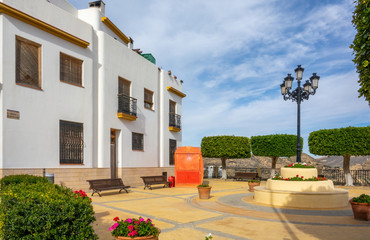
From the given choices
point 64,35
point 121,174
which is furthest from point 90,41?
point 121,174

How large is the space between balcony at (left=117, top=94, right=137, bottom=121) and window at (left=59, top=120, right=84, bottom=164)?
11.1 feet

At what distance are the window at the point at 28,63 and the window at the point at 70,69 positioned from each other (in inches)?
57.1

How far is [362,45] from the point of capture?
4742mm

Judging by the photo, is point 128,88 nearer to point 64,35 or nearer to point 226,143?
point 64,35

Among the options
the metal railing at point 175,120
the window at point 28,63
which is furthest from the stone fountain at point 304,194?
the metal railing at point 175,120

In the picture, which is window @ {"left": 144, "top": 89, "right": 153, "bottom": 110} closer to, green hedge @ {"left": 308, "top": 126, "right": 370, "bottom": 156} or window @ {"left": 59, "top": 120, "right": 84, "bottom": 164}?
window @ {"left": 59, "top": 120, "right": 84, "bottom": 164}

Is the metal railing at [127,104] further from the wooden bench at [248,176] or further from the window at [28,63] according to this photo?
the wooden bench at [248,176]

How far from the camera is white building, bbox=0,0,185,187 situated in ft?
42.0

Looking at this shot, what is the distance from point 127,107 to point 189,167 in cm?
633

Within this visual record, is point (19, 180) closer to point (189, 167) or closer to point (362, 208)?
point (362, 208)

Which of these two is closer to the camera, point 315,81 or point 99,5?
point 315,81

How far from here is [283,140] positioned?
89.5 ft

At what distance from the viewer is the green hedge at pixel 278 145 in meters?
27.2

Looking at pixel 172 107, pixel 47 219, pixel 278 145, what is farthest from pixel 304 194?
pixel 172 107
